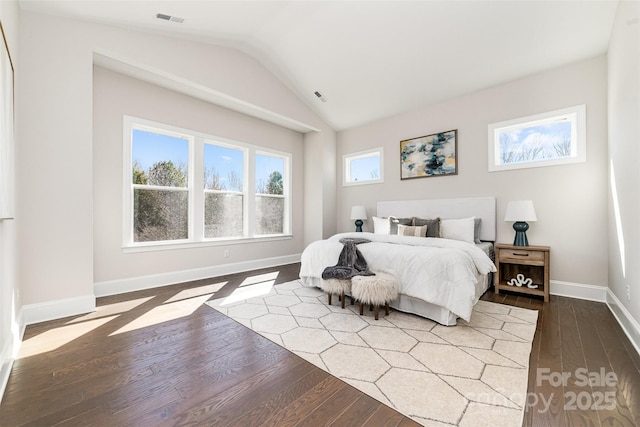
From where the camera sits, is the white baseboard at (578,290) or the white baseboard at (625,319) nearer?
the white baseboard at (625,319)

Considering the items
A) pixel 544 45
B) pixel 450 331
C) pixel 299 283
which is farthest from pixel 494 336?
pixel 544 45

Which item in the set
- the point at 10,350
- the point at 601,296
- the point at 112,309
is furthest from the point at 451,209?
the point at 10,350

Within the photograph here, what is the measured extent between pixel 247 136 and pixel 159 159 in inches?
62.3

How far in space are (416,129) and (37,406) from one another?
525cm

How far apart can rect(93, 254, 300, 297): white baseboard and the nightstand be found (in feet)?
12.4

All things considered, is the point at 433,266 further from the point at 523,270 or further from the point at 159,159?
the point at 159,159

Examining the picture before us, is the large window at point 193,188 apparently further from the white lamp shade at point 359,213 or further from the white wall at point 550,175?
the white wall at point 550,175

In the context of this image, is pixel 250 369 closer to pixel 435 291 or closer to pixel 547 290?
pixel 435 291

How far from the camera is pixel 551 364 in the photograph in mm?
1824

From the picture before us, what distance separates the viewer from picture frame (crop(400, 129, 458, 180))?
4.26 metres

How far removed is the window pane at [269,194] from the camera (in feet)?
17.3

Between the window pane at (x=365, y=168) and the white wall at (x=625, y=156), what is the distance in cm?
317

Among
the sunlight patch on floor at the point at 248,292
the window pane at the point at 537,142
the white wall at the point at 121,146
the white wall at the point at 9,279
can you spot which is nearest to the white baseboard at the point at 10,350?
the white wall at the point at 9,279

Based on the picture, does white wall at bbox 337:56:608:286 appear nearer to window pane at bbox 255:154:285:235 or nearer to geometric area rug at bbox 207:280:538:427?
geometric area rug at bbox 207:280:538:427
